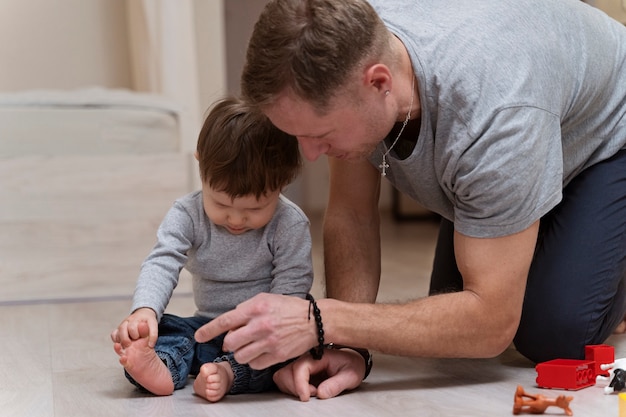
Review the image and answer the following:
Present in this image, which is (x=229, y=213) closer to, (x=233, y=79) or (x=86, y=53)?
(x=86, y=53)

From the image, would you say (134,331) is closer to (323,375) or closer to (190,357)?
(190,357)

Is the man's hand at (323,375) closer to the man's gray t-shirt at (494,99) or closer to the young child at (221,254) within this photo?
the young child at (221,254)

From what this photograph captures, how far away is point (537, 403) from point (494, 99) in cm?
44

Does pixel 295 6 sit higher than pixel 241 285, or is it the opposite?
pixel 295 6

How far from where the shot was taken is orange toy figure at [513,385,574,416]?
1307mm

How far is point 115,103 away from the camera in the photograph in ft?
9.05

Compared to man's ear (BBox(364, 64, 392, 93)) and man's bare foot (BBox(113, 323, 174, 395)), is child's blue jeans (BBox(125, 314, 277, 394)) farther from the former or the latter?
man's ear (BBox(364, 64, 392, 93))

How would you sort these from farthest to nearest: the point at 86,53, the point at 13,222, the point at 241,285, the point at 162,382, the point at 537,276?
the point at 86,53 → the point at 13,222 → the point at 537,276 → the point at 241,285 → the point at 162,382

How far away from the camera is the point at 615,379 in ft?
4.74

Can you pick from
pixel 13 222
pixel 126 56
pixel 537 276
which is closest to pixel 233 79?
pixel 126 56

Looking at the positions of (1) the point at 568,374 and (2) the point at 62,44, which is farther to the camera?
(2) the point at 62,44

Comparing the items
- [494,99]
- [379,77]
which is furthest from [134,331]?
[494,99]

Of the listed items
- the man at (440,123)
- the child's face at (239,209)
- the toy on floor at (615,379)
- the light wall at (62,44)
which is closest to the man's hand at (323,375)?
the man at (440,123)

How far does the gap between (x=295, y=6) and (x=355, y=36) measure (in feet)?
0.32
